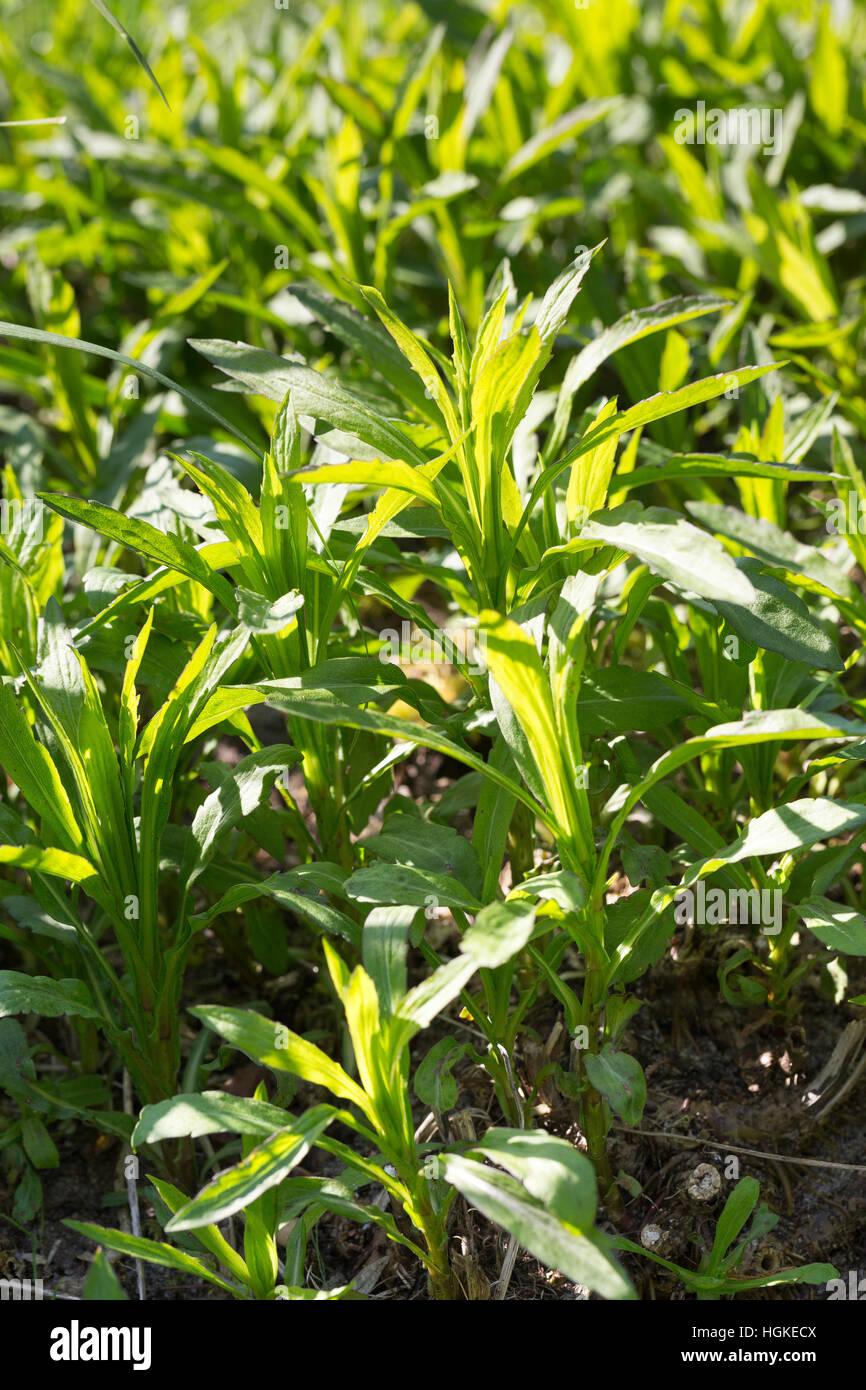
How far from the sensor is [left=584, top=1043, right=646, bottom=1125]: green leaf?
1.28 meters

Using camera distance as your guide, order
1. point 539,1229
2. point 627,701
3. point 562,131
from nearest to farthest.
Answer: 1. point 539,1229
2. point 627,701
3. point 562,131

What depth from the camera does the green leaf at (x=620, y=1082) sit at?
A: 128 centimetres

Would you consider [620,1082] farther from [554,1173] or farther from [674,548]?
[674,548]

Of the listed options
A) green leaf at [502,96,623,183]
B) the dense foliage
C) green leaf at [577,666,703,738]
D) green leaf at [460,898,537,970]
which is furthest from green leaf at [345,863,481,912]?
green leaf at [502,96,623,183]

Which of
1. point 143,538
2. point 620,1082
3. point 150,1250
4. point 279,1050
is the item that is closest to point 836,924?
point 620,1082

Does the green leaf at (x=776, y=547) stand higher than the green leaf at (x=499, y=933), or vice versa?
the green leaf at (x=776, y=547)

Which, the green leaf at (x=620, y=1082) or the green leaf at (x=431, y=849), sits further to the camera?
the green leaf at (x=431, y=849)

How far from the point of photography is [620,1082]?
1.29 metres

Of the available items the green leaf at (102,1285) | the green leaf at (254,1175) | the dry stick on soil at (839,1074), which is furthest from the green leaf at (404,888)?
the dry stick on soil at (839,1074)

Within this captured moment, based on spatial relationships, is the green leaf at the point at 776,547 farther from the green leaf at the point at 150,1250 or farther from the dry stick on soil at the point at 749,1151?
the green leaf at the point at 150,1250

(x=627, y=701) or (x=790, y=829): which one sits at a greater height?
(x=627, y=701)

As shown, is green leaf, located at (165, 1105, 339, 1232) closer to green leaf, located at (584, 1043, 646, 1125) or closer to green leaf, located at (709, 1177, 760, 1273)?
green leaf, located at (584, 1043, 646, 1125)

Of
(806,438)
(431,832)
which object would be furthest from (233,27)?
(431,832)
